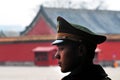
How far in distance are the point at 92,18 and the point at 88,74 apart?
38.3 m

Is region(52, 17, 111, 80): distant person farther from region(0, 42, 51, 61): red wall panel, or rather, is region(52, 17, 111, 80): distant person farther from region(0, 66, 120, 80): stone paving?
region(0, 42, 51, 61): red wall panel

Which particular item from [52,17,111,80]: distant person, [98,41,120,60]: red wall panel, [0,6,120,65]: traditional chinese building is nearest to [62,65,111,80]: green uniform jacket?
[52,17,111,80]: distant person

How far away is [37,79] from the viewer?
67.8 ft

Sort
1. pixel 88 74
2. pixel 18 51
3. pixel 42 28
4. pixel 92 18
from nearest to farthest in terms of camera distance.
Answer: pixel 88 74 → pixel 18 51 → pixel 42 28 → pixel 92 18

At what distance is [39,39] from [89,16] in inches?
324

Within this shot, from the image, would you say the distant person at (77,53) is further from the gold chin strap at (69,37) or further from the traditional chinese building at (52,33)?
the traditional chinese building at (52,33)

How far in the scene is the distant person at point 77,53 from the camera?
6.31 ft

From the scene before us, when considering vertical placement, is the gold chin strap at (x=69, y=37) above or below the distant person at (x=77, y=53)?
above

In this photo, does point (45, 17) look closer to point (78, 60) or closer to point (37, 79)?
point (37, 79)

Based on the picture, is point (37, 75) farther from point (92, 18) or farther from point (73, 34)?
point (73, 34)

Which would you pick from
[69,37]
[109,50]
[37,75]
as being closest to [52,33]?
[109,50]

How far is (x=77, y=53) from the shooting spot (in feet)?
6.35

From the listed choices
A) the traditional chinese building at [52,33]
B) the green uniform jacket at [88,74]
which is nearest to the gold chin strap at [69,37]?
the green uniform jacket at [88,74]

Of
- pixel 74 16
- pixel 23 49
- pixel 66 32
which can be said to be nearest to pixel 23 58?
pixel 23 49
